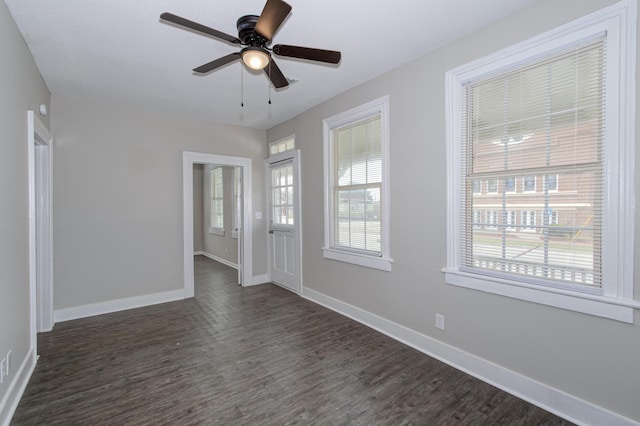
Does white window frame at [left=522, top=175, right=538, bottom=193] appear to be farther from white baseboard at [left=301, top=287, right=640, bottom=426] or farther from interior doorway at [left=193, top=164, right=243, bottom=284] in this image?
interior doorway at [left=193, top=164, right=243, bottom=284]

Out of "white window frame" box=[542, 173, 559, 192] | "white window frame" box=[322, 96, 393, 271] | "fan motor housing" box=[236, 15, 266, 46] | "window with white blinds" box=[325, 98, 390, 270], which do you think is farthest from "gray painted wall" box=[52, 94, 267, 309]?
"white window frame" box=[542, 173, 559, 192]

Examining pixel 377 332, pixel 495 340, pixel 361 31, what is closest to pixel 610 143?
pixel 495 340

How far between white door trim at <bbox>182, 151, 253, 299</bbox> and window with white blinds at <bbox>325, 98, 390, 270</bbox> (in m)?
1.75

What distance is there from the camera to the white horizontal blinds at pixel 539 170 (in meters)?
1.88

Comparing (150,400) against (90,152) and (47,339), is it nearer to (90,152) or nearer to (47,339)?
(47,339)

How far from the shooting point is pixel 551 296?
6.59 feet

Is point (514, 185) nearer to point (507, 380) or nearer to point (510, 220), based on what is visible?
point (510, 220)

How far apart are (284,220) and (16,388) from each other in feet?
11.2

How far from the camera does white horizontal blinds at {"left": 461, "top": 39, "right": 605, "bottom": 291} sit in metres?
1.88

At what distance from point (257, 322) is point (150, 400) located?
1479 mm

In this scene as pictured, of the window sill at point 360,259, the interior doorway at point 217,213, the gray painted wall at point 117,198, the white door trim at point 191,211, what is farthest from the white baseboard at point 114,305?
the window sill at point 360,259

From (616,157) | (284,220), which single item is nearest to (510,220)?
(616,157)

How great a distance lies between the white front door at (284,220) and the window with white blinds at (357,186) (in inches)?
30.7

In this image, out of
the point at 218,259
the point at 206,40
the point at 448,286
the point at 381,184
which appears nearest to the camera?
the point at 206,40
